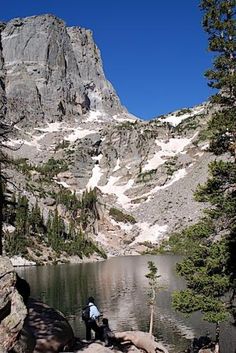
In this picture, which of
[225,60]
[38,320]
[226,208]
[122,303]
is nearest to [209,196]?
[226,208]

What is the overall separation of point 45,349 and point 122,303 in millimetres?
47746

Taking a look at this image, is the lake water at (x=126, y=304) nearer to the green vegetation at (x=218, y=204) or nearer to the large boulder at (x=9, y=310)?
the green vegetation at (x=218, y=204)

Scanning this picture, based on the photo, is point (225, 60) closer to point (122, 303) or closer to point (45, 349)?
point (45, 349)

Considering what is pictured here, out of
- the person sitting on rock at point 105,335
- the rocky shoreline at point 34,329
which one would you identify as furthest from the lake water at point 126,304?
the person sitting on rock at point 105,335

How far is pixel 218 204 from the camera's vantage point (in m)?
26.6

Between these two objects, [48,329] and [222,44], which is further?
[222,44]

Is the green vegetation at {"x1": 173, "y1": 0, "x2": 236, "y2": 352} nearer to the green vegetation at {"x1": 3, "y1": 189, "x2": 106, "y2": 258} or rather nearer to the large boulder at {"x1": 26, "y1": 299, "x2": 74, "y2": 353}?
the large boulder at {"x1": 26, "y1": 299, "x2": 74, "y2": 353}

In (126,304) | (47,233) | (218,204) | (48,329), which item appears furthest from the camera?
(47,233)

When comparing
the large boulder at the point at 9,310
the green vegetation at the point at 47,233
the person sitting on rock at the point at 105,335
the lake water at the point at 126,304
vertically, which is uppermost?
the green vegetation at the point at 47,233

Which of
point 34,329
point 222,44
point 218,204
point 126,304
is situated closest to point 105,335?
point 34,329

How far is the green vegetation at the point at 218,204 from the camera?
2595 centimetres

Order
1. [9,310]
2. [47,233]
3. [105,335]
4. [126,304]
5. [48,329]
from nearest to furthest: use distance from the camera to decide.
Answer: [9,310] < [48,329] < [105,335] < [126,304] < [47,233]

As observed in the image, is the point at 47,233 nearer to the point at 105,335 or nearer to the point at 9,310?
the point at 105,335

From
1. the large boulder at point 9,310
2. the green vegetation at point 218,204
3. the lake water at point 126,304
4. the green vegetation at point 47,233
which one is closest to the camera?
the large boulder at point 9,310
